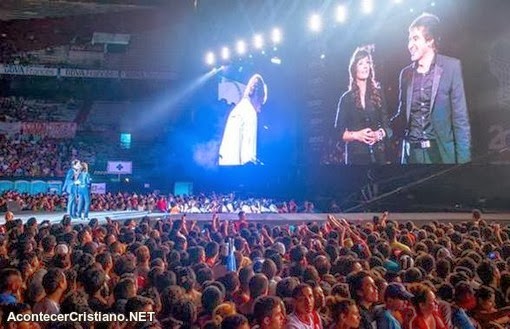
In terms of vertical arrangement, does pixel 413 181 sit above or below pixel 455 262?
above

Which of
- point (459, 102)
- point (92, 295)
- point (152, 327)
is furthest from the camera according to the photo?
point (459, 102)

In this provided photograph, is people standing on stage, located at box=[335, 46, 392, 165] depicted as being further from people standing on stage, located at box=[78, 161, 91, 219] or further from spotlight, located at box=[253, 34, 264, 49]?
people standing on stage, located at box=[78, 161, 91, 219]

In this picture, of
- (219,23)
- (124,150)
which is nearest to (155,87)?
(124,150)

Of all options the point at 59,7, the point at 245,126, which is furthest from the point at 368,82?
the point at 59,7

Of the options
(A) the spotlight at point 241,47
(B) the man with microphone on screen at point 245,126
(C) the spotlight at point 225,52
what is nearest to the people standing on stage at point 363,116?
(B) the man with microphone on screen at point 245,126

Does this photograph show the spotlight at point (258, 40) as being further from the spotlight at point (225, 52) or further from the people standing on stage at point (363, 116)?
the people standing on stage at point (363, 116)

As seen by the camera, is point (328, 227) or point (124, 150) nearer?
point (328, 227)

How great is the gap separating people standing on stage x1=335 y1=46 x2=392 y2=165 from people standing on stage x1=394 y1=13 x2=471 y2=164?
898mm

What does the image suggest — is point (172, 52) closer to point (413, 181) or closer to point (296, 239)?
point (413, 181)

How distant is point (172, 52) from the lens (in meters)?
30.5

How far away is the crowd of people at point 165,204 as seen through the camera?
19609mm

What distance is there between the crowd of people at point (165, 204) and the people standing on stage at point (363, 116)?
10.3 feet

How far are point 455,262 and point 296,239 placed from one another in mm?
2769

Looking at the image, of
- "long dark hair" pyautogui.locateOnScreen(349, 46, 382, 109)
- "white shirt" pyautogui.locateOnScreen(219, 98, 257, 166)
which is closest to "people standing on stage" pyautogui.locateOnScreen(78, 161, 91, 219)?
"white shirt" pyautogui.locateOnScreen(219, 98, 257, 166)
